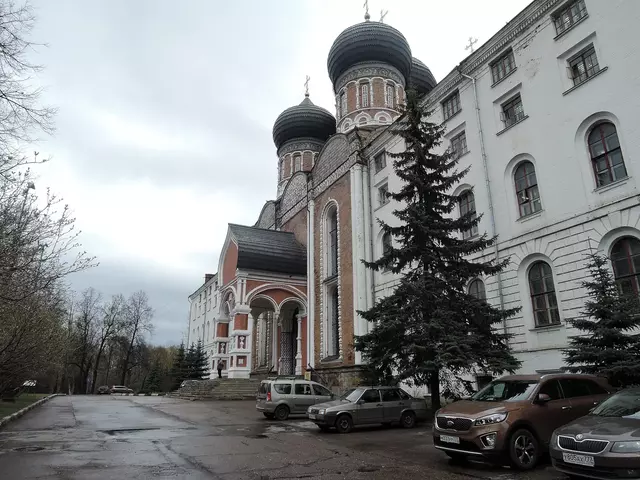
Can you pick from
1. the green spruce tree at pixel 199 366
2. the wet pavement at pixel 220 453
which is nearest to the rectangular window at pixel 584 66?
the wet pavement at pixel 220 453

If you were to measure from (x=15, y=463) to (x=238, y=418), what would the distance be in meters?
8.70

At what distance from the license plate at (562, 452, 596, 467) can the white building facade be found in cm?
A: 848

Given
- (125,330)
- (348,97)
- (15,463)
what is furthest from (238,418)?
(125,330)

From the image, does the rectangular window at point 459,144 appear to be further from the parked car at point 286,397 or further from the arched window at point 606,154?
the parked car at point 286,397

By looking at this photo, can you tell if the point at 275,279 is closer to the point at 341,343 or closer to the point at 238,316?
the point at 238,316

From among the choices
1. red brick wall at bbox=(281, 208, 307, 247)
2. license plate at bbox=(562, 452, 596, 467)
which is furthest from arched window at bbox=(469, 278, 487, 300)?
red brick wall at bbox=(281, 208, 307, 247)

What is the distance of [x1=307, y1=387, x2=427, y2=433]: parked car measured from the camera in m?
12.2

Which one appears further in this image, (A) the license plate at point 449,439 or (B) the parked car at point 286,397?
(B) the parked car at point 286,397

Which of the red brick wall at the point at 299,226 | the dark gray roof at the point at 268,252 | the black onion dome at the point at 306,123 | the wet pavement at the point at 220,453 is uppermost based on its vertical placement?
the black onion dome at the point at 306,123

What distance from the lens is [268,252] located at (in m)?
29.1

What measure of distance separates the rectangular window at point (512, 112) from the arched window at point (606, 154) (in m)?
2.84

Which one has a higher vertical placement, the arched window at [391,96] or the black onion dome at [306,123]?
the black onion dome at [306,123]

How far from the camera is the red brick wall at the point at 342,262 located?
79.2 feet

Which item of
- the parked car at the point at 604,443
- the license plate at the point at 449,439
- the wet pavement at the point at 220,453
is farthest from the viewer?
the license plate at the point at 449,439
